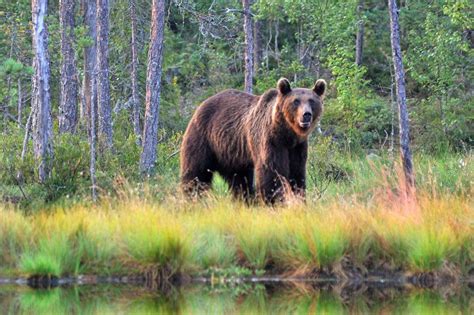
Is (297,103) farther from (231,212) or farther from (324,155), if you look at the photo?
(324,155)

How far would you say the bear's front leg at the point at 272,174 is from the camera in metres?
14.8

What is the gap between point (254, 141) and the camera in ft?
50.9

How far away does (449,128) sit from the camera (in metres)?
23.2

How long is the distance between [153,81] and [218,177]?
138 inches

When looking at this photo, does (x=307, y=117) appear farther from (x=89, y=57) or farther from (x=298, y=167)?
(x=89, y=57)

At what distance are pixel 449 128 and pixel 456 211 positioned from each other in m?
10.5

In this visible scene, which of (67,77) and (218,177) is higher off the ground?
(67,77)

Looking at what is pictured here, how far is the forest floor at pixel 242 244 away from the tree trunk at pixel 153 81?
250 inches

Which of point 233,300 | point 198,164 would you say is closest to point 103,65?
point 198,164

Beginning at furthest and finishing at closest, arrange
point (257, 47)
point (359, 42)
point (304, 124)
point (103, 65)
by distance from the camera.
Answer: point (257, 47), point (359, 42), point (103, 65), point (304, 124)

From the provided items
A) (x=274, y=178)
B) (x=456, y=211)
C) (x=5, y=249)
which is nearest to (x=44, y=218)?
(x=5, y=249)

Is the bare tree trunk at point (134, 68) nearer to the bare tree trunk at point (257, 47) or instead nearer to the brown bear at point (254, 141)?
the brown bear at point (254, 141)

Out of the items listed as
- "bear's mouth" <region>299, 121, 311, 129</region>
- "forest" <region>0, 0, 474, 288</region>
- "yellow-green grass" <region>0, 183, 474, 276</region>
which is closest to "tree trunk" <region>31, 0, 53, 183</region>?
"forest" <region>0, 0, 474, 288</region>

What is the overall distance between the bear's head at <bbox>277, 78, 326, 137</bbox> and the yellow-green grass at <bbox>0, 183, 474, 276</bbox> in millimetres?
2105
